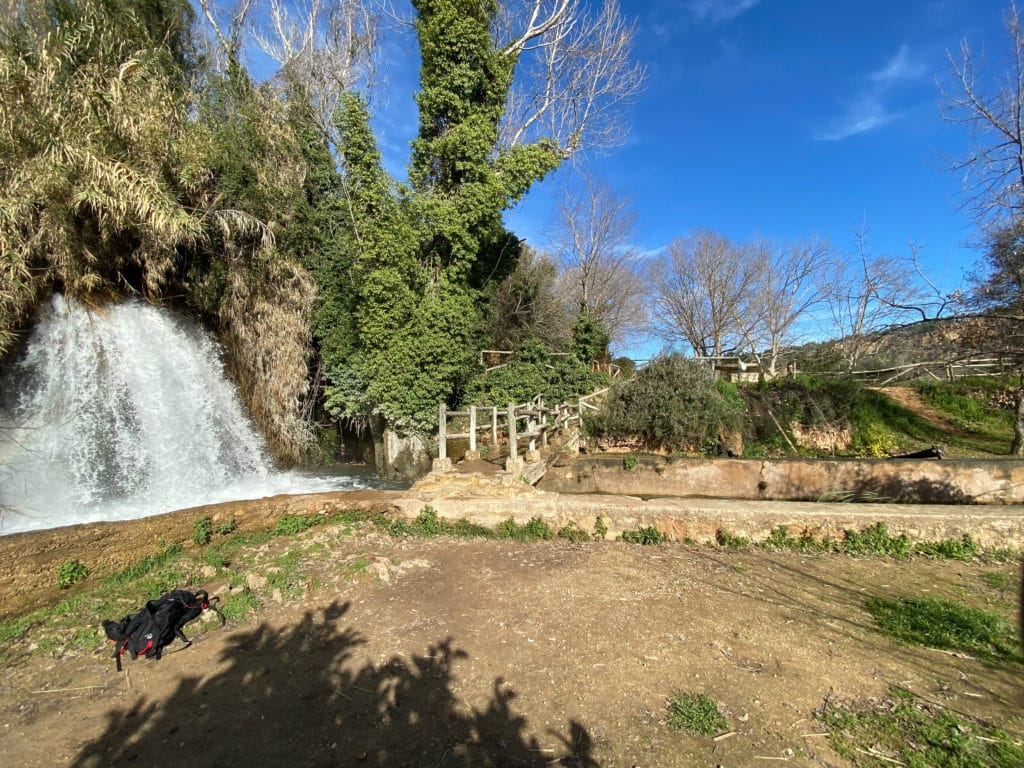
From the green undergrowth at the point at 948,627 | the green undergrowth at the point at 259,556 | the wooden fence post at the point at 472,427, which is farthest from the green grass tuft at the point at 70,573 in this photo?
the green undergrowth at the point at 948,627

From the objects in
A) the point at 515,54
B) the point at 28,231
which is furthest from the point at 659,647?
the point at 515,54

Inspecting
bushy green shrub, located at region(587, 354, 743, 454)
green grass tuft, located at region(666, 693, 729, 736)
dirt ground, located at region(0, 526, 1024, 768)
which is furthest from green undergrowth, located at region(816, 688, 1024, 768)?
bushy green shrub, located at region(587, 354, 743, 454)

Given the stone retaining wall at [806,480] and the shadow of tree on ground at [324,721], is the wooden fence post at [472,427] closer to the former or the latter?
the stone retaining wall at [806,480]

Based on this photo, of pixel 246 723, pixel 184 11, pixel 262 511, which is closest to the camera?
pixel 246 723

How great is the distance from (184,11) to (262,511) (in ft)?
47.5

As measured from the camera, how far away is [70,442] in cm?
809

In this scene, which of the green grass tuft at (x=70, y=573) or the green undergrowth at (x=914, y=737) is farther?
the green grass tuft at (x=70, y=573)

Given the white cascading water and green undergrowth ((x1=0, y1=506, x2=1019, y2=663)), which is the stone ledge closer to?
green undergrowth ((x1=0, y1=506, x2=1019, y2=663))

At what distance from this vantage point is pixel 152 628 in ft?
12.1

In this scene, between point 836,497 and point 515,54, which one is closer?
point 836,497

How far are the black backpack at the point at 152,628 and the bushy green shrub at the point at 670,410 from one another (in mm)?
10152

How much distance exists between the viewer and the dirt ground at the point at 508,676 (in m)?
2.67

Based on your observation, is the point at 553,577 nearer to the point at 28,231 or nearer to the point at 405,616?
the point at 405,616

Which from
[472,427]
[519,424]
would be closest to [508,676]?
[472,427]
